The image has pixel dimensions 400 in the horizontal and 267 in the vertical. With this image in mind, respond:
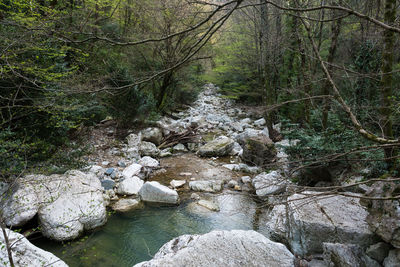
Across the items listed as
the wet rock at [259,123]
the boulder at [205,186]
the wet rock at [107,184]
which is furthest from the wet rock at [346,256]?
the wet rock at [259,123]

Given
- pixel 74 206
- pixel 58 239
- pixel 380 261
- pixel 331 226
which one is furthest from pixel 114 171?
pixel 380 261

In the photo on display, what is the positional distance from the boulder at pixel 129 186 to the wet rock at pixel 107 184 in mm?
183

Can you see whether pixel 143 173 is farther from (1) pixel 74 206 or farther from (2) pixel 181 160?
(1) pixel 74 206

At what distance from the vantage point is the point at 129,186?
5.25 metres

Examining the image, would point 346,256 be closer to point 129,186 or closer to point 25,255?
point 25,255

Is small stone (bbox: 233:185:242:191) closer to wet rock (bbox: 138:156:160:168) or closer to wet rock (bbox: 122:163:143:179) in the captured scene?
wet rock (bbox: 138:156:160:168)

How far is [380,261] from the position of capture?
249cm

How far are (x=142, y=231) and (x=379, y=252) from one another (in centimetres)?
342

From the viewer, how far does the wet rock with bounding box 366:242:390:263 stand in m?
A: 2.48

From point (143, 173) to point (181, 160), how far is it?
5.34 ft

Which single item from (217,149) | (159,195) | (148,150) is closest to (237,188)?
(159,195)

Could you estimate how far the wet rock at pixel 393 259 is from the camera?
230cm

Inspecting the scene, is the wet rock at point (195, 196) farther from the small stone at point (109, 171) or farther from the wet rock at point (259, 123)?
the wet rock at point (259, 123)

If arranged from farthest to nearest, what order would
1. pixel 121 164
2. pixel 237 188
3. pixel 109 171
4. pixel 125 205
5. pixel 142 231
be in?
pixel 121 164, pixel 109 171, pixel 237 188, pixel 125 205, pixel 142 231
